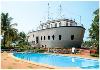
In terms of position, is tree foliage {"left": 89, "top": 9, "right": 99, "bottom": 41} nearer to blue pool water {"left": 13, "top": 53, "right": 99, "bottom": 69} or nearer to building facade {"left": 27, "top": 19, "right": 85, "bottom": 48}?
blue pool water {"left": 13, "top": 53, "right": 99, "bottom": 69}

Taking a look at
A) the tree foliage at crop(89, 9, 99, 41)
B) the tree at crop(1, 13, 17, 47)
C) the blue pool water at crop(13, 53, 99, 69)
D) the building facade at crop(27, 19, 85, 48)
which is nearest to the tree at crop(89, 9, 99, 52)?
the tree foliage at crop(89, 9, 99, 41)

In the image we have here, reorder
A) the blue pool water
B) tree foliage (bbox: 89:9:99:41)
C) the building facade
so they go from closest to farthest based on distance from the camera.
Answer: the blue pool water
tree foliage (bbox: 89:9:99:41)
the building facade

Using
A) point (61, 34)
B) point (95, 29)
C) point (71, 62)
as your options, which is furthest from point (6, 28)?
point (71, 62)

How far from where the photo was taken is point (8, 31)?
127 ft

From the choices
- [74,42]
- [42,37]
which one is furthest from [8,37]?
[74,42]

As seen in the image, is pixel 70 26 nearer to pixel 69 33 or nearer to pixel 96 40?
pixel 69 33

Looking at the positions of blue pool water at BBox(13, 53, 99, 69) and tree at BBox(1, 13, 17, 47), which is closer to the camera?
blue pool water at BBox(13, 53, 99, 69)

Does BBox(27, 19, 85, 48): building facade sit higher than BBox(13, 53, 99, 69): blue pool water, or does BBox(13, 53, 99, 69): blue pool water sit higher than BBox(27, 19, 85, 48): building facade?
BBox(27, 19, 85, 48): building facade

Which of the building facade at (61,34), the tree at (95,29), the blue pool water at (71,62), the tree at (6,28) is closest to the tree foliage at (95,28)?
the tree at (95,29)

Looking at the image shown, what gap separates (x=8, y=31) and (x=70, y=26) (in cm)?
1260

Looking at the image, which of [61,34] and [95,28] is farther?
[61,34]

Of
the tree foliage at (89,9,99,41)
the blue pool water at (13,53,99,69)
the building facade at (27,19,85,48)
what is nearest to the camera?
the blue pool water at (13,53,99,69)

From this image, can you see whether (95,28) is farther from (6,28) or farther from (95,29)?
(6,28)

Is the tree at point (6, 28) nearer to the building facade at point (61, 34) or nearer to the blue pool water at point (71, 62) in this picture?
the building facade at point (61, 34)
